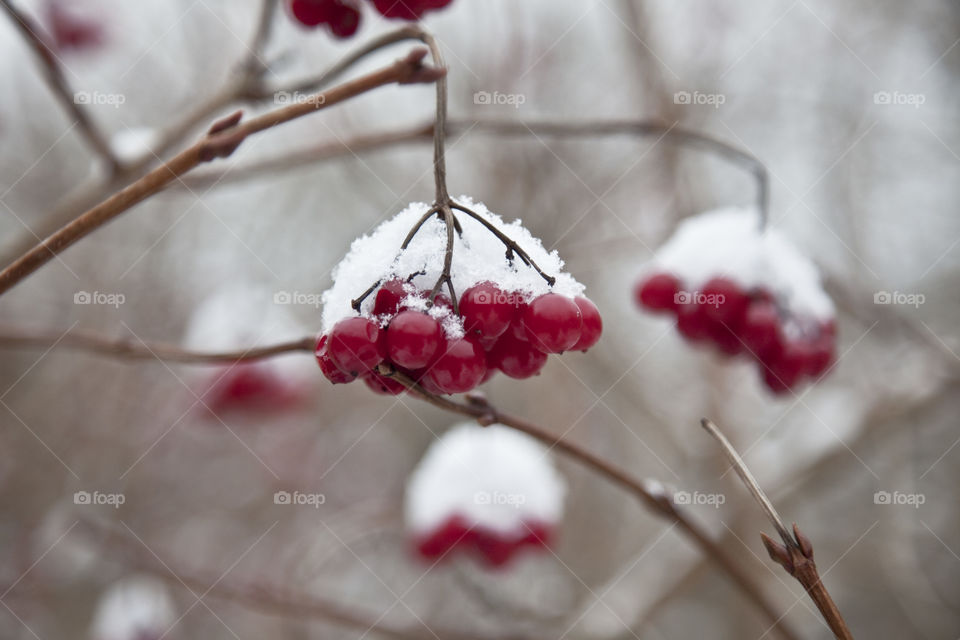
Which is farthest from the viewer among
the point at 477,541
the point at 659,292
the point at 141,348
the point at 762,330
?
the point at 477,541

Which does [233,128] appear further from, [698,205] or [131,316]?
[131,316]

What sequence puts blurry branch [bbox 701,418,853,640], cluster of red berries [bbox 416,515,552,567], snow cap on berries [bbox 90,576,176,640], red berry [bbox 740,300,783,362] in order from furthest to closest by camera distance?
snow cap on berries [bbox 90,576,176,640] < cluster of red berries [bbox 416,515,552,567] < red berry [bbox 740,300,783,362] < blurry branch [bbox 701,418,853,640]

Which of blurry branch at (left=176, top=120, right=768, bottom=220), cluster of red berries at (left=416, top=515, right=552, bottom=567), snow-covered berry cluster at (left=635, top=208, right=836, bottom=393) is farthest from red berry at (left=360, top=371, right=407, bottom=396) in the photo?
cluster of red berries at (left=416, top=515, right=552, bottom=567)

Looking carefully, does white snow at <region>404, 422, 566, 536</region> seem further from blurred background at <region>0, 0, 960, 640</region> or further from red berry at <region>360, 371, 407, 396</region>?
red berry at <region>360, 371, 407, 396</region>

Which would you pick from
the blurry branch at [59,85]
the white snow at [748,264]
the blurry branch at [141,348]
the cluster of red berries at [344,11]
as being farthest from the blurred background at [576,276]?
the blurry branch at [141,348]

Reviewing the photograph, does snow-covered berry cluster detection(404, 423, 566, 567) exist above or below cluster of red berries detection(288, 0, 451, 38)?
below

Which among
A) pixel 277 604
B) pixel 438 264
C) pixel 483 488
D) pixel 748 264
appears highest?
pixel 438 264

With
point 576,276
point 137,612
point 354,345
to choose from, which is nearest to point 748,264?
point 354,345

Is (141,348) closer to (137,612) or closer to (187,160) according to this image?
(187,160)
